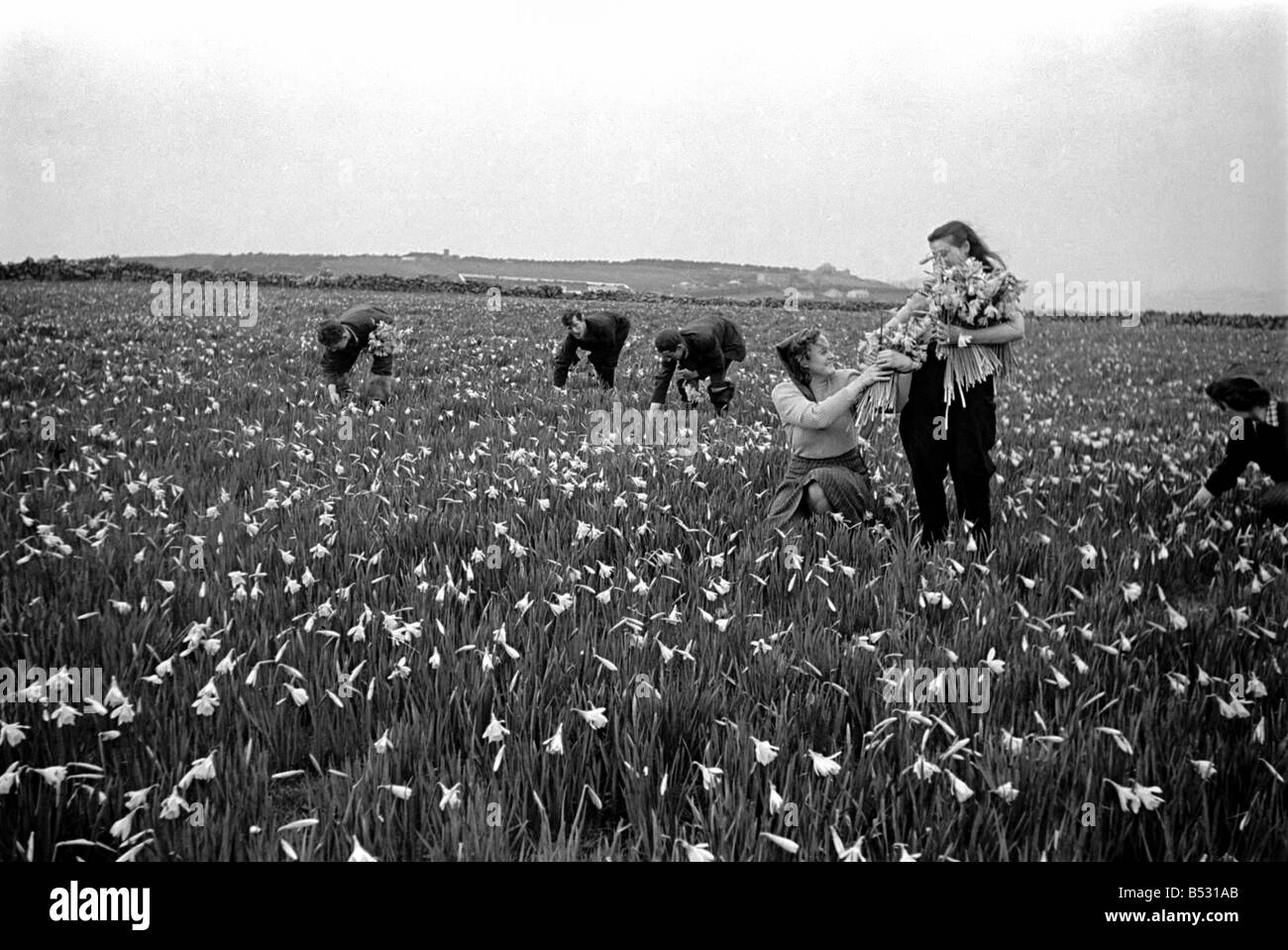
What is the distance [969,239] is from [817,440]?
174 cm

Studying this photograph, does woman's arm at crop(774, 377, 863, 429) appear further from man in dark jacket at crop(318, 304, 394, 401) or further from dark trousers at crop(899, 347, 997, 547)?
man in dark jacket at crop(318, 304, 394, 401)

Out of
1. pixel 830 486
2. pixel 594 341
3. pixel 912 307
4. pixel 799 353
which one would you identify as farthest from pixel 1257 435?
pixel 594 341

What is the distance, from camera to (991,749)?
2926 mm

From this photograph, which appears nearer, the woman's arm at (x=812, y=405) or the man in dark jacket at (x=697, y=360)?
the woman's arm at (x=812, y=405)

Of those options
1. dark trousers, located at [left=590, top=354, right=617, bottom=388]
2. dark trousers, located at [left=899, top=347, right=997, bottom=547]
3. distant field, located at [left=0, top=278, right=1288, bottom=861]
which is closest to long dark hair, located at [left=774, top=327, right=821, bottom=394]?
dark trousers, located at [left=899, top=347, right=997, bottom=547]

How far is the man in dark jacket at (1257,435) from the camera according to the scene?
19.7 ft

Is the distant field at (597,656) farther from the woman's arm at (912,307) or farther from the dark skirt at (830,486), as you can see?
the woman's arm at (912,307)

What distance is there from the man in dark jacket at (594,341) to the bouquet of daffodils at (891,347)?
670cm

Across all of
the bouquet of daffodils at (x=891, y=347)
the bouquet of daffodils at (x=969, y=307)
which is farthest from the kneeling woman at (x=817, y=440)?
the bouquet of daffodils at (x=969, y=307)

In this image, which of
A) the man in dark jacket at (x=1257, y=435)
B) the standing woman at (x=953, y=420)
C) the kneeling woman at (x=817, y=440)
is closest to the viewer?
the standing woman at (x=953, y=420)

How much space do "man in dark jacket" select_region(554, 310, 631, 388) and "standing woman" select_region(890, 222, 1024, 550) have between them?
687 centimetres

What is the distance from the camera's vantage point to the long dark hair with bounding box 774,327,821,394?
232 inches

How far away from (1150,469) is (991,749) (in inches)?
237

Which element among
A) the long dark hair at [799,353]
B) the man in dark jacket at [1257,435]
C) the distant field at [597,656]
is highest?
the long dark hair at [799,353]
